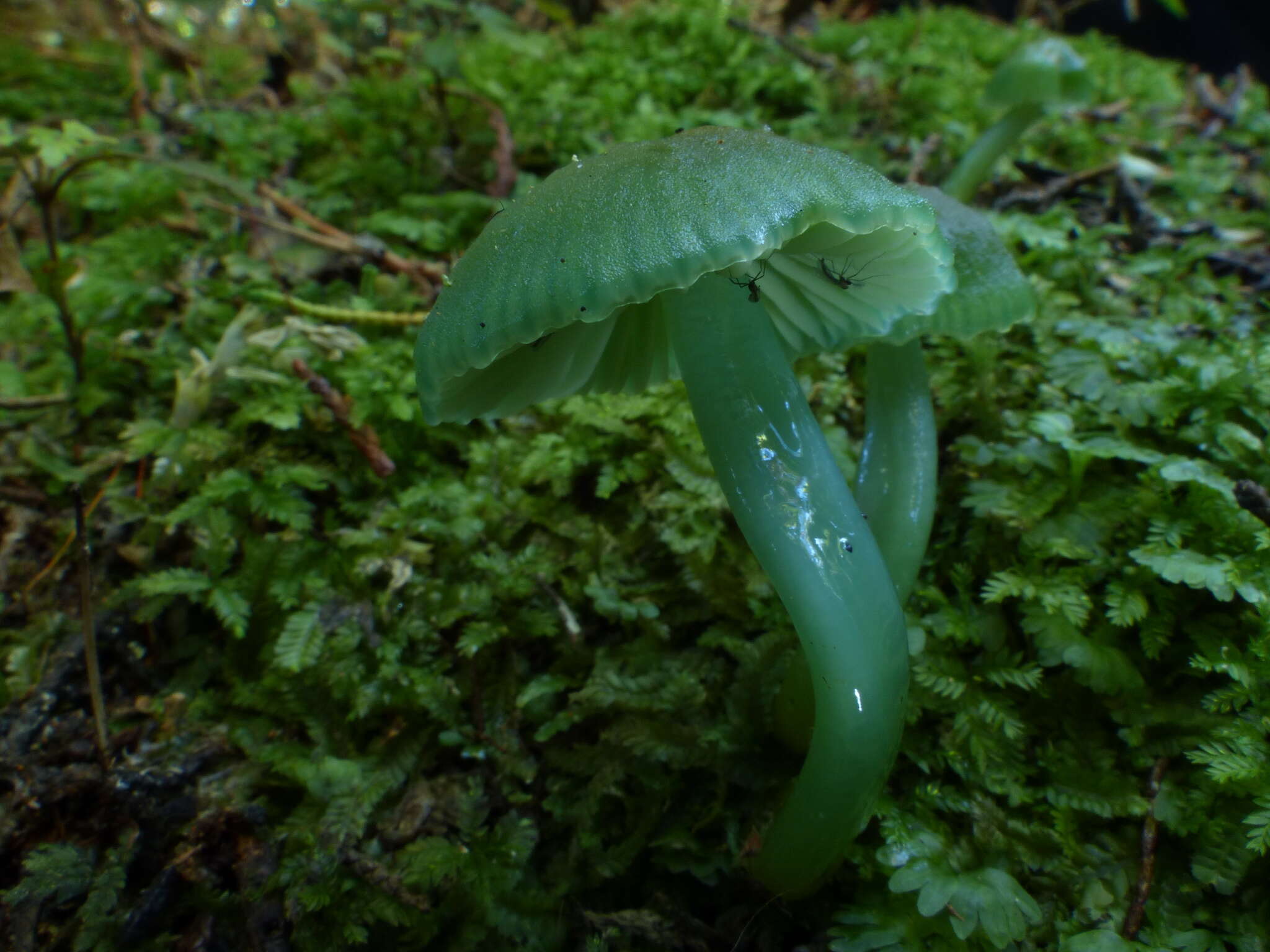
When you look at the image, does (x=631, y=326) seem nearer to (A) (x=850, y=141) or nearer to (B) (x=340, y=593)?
(B) (x=340, y=593)

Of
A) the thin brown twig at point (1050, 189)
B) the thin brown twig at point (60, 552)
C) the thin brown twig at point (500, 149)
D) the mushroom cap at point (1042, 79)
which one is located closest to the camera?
the thin brown twig at point (60, 552)

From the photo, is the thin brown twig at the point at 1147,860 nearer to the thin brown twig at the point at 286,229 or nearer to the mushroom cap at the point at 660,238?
the mushroom cap at the point at 660,238

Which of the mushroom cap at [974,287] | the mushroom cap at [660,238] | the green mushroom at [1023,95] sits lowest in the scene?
the mushroom cap at [974,287]

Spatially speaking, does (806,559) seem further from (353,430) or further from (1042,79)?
(1042,79)

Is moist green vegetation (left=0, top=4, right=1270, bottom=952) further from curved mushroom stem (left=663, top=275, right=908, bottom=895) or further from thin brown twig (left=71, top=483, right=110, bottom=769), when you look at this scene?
curved mushroom stem (left=663, top=275, right=908, bottom=895)

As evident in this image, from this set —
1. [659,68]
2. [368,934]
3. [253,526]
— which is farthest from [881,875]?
[659,68]

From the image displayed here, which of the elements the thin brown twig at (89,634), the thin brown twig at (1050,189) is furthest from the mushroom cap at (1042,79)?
the thin brown twig at (89,634)

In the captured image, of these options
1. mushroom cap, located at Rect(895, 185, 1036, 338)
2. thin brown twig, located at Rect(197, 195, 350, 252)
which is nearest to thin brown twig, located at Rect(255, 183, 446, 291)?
thin brown twig, located at Rect(197, 195, 350, 252)
